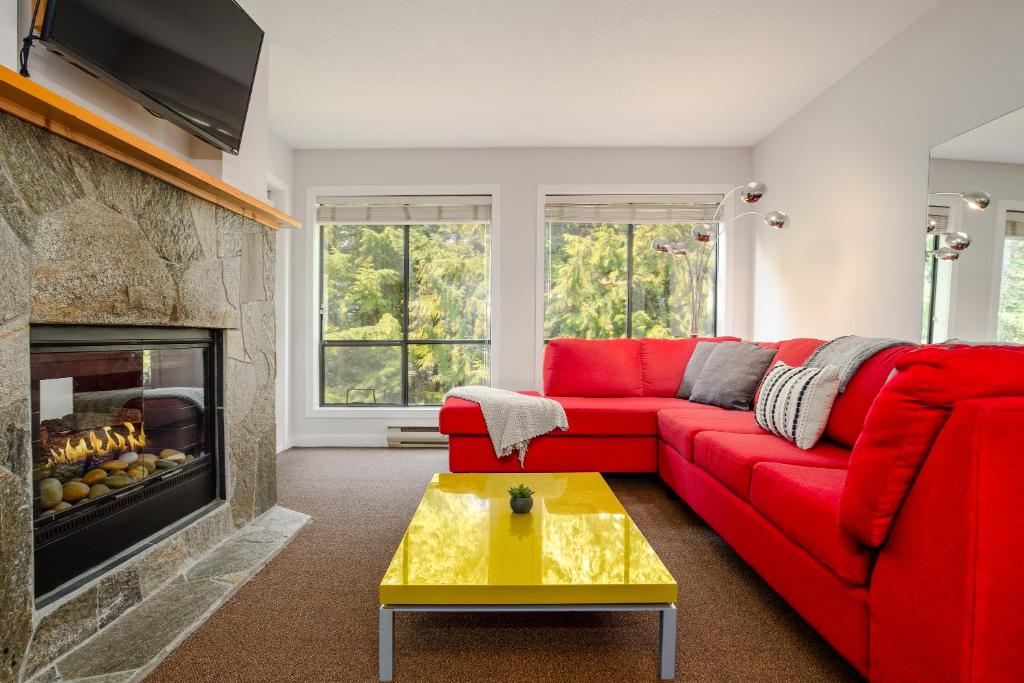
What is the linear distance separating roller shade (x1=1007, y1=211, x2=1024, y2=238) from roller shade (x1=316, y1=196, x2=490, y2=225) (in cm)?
330

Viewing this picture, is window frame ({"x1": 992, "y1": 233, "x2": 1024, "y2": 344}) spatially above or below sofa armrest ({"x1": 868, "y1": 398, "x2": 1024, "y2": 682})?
above

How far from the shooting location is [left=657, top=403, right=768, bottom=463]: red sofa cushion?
266cm

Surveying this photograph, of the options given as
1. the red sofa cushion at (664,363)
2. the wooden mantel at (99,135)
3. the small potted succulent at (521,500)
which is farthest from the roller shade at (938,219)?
the wooden mantel at (99,135)

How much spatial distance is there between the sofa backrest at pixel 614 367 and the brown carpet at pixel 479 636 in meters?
1.59

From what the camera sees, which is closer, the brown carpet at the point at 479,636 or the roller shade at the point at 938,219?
the brown carpet at the point at 479,636

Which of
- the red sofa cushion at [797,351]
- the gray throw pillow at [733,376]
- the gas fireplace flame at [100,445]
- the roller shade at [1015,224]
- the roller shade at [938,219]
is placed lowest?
the gas fireplace flame at [100,445]

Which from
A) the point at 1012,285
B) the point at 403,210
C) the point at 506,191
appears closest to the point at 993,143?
the point at 1012,285

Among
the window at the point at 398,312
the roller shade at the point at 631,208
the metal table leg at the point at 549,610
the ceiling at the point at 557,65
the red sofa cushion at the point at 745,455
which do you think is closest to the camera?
the metal table leg at the point at 549,610

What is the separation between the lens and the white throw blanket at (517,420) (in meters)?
3.21

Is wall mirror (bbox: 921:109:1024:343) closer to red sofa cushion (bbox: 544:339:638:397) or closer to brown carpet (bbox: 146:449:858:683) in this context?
brown carpet (bbox: 146:449:858:683)

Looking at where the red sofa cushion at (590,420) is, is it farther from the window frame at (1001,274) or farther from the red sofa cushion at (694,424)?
the window frame at (1001,274)

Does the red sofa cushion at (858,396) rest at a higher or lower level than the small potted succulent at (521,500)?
higher

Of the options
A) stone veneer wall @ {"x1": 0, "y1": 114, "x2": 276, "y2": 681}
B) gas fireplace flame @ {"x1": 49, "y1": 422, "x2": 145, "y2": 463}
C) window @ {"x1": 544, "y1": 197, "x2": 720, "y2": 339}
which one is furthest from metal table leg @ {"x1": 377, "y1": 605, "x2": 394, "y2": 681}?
window @ {"x1": 544, "y1": 197, "x2": 720, "y2": 339}

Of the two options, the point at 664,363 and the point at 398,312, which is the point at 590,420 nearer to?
the point at 664,363
